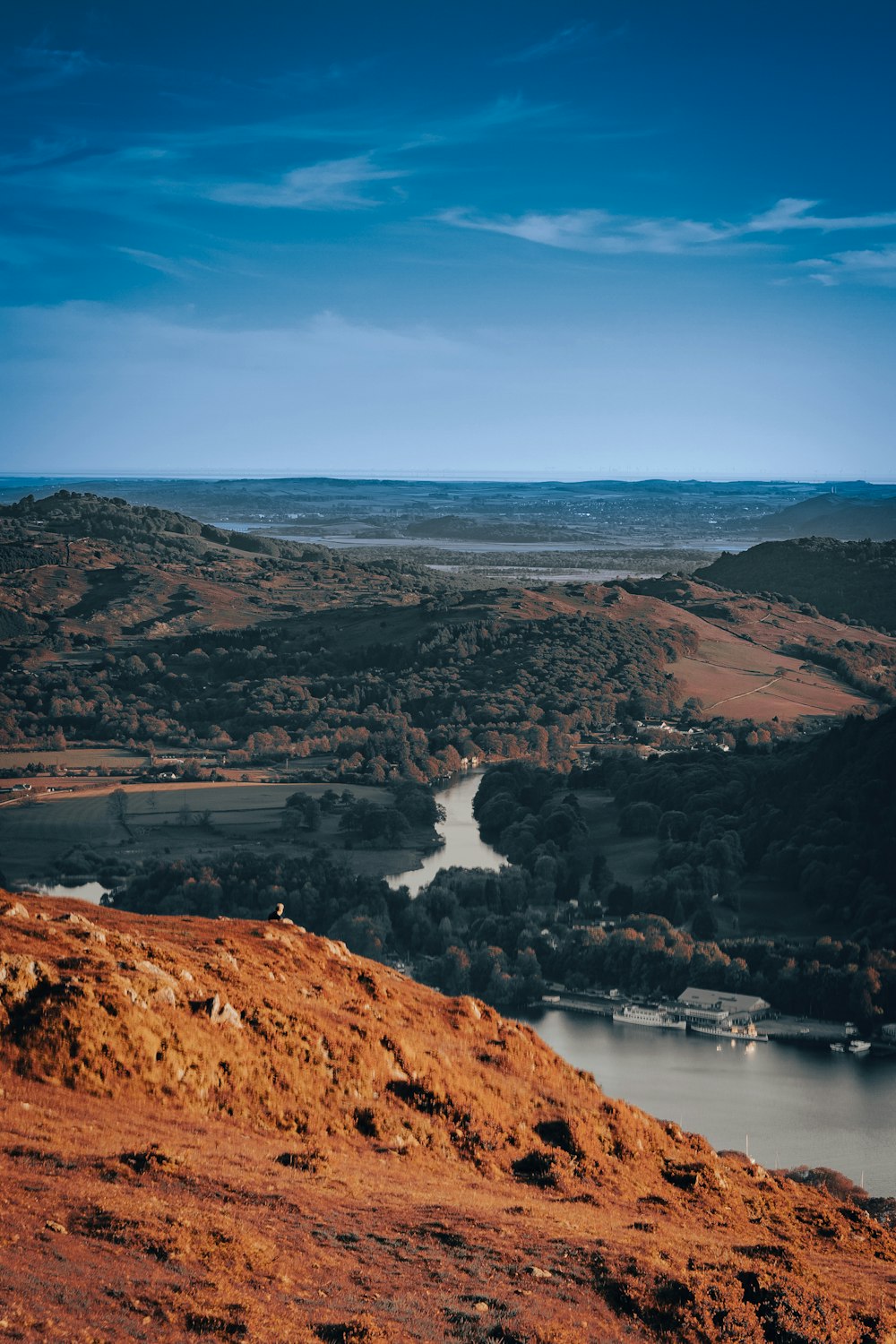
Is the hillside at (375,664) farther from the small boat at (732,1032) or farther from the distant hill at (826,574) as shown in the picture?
the small boat at (732,1032)

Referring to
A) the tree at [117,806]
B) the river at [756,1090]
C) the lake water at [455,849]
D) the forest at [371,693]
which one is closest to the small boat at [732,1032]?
the river at [756,1090]

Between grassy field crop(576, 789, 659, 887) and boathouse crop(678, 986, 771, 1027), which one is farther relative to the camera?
grassy field crop(576, 789, 659, 887)

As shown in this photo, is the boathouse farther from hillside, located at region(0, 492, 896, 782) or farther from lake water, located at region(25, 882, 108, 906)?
hillside, located at region(0, 492, 896, 782)

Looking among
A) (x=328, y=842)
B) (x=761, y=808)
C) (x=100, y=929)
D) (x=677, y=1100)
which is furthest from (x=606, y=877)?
(x=100, y=929)

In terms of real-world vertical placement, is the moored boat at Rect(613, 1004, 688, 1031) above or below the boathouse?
below

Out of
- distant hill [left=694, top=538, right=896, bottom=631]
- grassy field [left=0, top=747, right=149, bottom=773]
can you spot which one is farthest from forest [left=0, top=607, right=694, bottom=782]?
distant hill [left=694, top=538, right=896, bottom=631]
